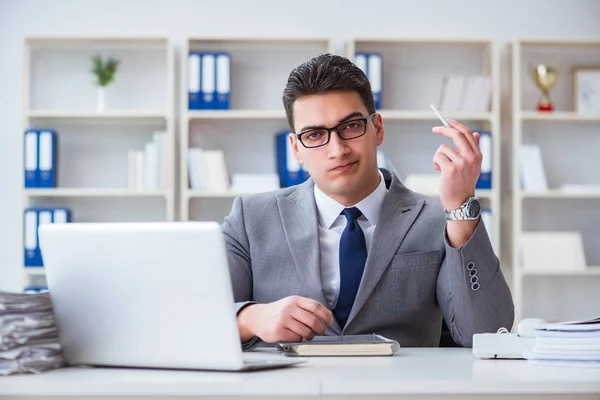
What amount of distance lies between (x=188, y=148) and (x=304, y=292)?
250 centimetres

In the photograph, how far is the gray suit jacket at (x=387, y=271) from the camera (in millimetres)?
1729

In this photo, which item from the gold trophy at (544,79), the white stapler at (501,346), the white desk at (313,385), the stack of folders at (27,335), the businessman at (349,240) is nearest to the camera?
the white desk at (313,385)

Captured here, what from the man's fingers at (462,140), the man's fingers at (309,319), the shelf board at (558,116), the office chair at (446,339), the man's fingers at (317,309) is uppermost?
the shelf board at (558,116)

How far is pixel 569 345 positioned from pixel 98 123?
3436 mm

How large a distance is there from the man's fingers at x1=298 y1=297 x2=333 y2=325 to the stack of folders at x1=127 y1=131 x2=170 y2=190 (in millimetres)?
2763

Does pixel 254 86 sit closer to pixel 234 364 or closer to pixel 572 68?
pixel 572 68

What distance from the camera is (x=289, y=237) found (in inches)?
78.7

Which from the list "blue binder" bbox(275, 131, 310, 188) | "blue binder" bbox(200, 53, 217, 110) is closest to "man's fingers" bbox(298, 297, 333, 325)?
"blue binder" bbox(275, 131, 310, 188)

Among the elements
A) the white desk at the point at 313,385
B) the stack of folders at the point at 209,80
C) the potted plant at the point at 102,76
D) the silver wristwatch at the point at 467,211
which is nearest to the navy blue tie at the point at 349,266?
the silver wristwatch at the point at 467,211

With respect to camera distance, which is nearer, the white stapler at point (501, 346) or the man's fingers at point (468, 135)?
the white stapler at point (501, 346)

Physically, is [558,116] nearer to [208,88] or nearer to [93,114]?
[208,88]

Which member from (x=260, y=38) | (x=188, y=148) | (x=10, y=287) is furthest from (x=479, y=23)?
(x=10, y=287)

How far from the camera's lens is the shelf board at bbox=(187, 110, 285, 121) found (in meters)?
4.18

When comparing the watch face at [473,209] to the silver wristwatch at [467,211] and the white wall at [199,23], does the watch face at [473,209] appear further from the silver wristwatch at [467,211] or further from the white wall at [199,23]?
the white wall at [199,23]
